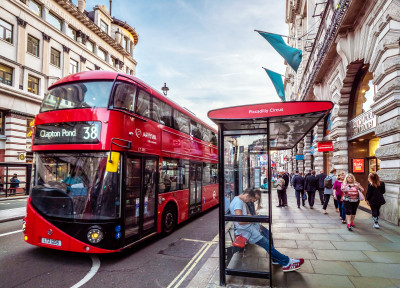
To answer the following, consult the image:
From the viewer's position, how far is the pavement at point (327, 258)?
436cm

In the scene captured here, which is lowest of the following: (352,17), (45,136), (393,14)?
(45,136)

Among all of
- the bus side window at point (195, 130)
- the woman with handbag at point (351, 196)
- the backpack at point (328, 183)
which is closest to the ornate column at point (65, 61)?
the bus side window at point (195, 130)

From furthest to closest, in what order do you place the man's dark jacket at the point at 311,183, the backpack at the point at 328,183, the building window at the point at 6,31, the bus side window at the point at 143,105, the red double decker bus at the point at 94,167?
1. the building window at the point at 6,31
2. the man's dark jacket at the point at 311,183
3. the backpack at the point at 328,183
4. the bus side window at the point at 143,105
5. the red double decker bus at the point at 94,167

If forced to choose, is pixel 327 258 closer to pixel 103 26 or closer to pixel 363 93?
pixel 363 93

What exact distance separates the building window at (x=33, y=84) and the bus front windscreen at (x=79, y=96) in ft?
64.6

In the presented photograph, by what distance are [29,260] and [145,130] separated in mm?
3639

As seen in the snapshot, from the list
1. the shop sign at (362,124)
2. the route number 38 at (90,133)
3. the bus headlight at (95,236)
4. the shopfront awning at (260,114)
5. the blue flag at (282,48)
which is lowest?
the bus headlight at (95,236)

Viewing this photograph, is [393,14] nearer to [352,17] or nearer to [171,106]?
[352,17]

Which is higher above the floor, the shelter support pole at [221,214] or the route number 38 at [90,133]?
the route number 38 at [90,133]

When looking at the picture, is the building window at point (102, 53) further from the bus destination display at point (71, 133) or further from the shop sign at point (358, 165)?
the bus destination display at point (71, 133)

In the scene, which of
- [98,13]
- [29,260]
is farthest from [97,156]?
[98,13]

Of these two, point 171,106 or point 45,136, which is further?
point 171,106

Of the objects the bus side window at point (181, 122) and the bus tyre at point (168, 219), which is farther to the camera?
the bus side window at point (181, 122)

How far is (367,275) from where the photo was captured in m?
4.56
